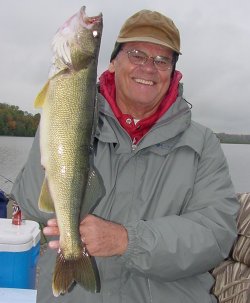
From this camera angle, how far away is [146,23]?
374 cm

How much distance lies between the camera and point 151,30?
372 cm

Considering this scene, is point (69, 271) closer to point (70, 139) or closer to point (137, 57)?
point (70, 139)

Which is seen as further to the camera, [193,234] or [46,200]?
[193,234]

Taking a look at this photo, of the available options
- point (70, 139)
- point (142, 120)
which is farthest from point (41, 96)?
point (142, 120)

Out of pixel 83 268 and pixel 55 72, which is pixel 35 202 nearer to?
pixel 83 268

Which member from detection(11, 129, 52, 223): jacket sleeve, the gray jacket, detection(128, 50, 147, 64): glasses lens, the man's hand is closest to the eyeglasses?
detection(128, 50, 147, 64): glasses lens

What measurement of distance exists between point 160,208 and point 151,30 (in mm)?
1484

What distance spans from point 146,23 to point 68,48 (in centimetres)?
116

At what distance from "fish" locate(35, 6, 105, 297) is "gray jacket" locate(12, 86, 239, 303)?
0.41m

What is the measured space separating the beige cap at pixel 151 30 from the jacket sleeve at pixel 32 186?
124 cm

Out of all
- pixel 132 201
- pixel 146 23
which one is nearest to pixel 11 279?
pixel 132 201

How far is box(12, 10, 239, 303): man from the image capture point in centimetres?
312

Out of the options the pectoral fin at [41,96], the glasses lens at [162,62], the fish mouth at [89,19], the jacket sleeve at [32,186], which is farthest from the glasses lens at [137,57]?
the pectoral fin at [41,96]

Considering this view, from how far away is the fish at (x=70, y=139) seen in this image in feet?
9.02
